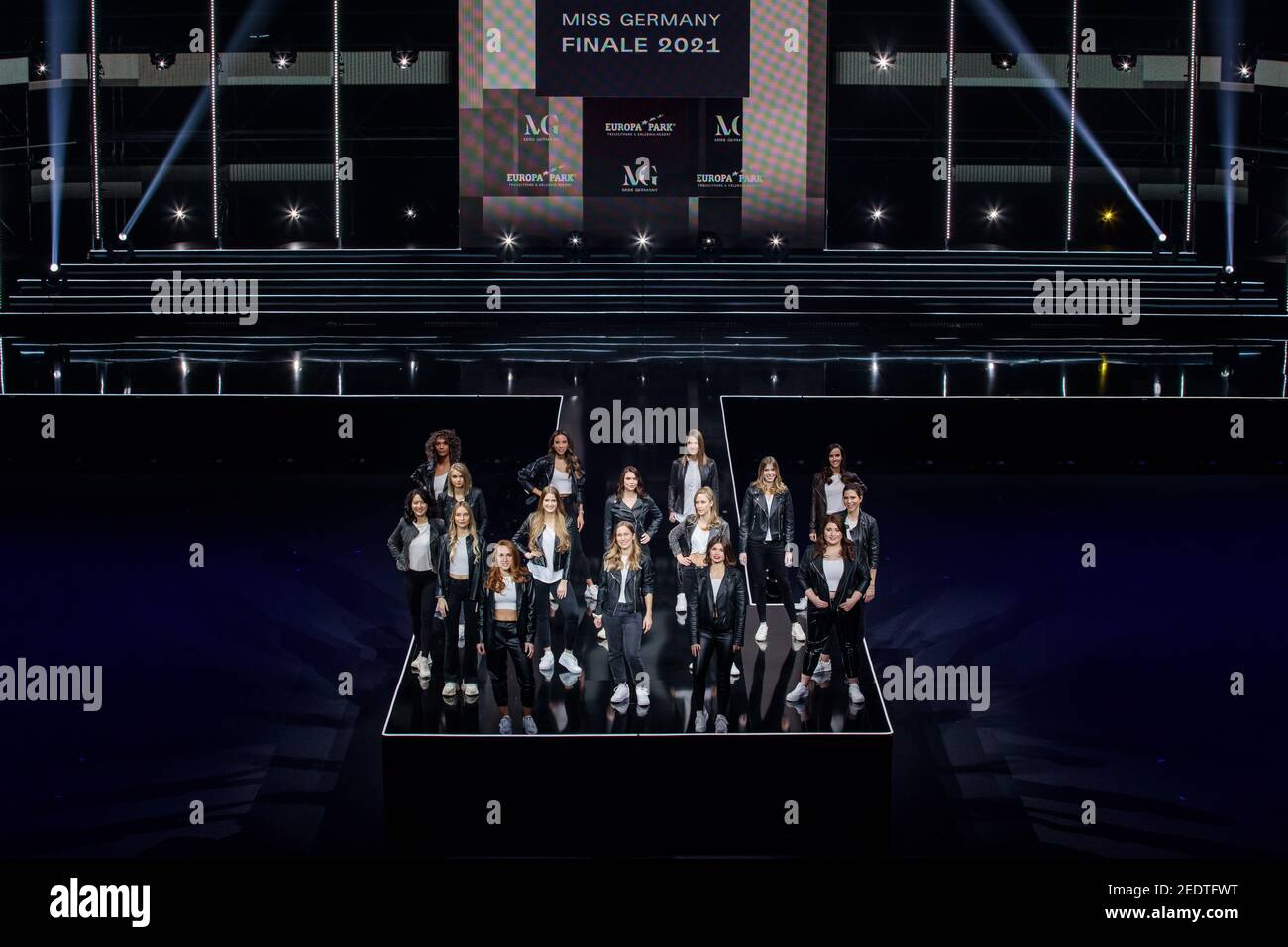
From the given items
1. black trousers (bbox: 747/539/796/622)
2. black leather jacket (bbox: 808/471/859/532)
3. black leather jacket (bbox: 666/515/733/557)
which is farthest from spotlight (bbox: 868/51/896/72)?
black leather jacket (bbox: 666/515/733/557)

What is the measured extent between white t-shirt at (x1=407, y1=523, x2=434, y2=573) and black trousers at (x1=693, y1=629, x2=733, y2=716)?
168cm

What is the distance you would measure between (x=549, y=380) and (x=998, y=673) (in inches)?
237

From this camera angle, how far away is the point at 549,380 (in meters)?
13.8

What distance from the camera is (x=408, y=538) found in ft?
26.6

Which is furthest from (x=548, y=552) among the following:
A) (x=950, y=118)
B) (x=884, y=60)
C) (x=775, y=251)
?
(x=884, y=60)

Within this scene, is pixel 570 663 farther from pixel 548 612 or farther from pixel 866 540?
pixel 866 540

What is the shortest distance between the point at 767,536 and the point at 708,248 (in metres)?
9.26

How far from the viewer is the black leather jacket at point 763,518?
888cm

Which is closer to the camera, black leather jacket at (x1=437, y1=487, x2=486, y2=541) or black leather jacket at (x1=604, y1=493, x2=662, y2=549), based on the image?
black leather jacket at (x1=437, y1=487, x2=486, y2=541)

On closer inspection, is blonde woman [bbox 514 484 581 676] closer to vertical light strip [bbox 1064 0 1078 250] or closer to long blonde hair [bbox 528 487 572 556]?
long blonde hair [bbox 528 487 572 556]

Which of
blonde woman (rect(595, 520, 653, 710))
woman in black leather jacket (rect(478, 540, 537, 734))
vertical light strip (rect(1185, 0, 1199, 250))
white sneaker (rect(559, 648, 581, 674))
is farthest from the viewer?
vertical light strip (rect(1185, 0, 1199, 250))

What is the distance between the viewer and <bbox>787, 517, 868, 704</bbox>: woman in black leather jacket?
7863 millimetres
